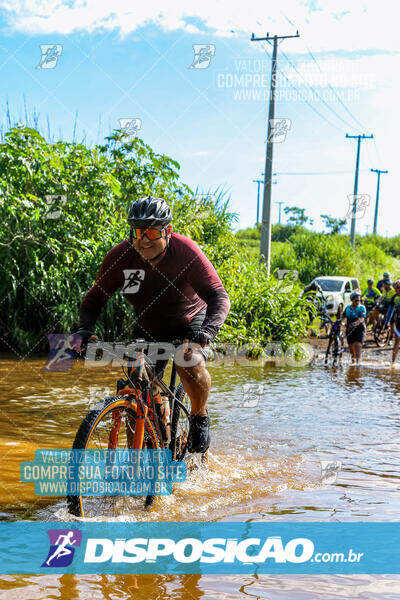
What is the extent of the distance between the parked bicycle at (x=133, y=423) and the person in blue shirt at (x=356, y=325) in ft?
31.2

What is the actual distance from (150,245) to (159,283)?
0.27 m

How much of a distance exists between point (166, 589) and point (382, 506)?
2087mm

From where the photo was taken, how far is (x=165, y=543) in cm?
418

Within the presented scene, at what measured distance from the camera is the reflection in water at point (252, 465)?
3.65 m

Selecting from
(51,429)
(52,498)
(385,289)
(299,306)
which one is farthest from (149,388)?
(385,289)

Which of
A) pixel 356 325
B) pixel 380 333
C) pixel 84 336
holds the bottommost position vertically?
pixel 380 333

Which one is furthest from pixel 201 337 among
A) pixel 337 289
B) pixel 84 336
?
pixel 337 289

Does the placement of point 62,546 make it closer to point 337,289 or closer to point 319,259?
point 337,289

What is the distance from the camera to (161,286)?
4.73 metres

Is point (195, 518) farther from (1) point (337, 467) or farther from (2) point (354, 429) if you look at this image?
(2) point (354, 429)

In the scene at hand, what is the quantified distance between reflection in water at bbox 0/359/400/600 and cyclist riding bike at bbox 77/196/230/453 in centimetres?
90

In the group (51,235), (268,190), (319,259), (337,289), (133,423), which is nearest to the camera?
(133,423)

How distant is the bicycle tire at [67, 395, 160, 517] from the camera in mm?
3830

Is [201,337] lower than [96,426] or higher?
higher
